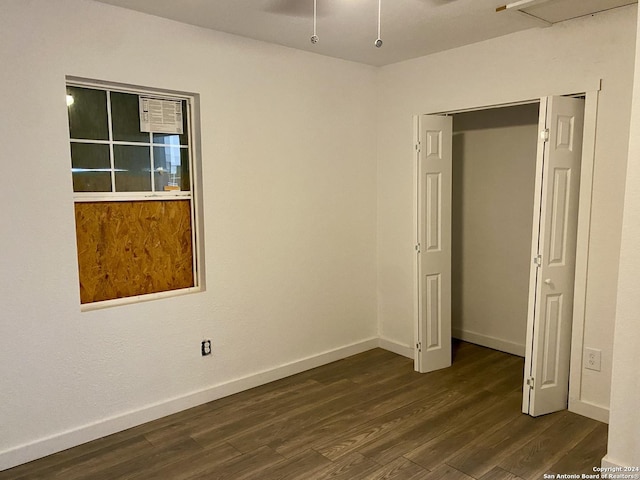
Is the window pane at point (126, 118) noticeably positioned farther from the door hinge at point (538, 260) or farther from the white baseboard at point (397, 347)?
the white baseboard at point (397, 347)

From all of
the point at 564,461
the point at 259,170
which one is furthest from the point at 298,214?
the point at 564,461

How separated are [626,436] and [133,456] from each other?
2.58m

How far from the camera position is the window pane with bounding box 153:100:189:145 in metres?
3.23

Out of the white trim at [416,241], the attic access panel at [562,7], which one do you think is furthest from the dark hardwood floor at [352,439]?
the attic access panel at [562,7]

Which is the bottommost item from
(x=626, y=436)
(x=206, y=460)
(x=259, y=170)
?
(x=206, y=460)

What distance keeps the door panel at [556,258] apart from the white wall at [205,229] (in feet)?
5.38

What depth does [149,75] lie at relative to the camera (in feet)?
9.93

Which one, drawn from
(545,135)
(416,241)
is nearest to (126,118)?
(416,241)

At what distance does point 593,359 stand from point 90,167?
332 centimetres

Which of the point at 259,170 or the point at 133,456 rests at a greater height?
the point at 259,170

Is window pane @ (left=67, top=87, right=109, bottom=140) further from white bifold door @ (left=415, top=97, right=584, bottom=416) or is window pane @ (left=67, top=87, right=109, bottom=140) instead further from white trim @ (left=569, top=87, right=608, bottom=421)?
white trim @ (left=569, top=87, right=608, bottom=421)

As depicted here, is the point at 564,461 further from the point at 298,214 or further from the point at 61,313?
the point at 61,313

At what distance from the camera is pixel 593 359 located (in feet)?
10.2

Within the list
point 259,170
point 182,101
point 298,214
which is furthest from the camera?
point 298,214
